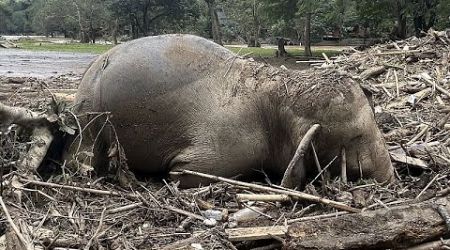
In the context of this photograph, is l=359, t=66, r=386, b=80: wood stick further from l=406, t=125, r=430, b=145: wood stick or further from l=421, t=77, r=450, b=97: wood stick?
l=406, t=125, r=430, b=145: wood stick

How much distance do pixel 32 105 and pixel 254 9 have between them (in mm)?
47091

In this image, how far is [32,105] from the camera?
280 inches

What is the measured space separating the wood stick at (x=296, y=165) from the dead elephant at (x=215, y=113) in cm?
2

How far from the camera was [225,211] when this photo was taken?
4555mm

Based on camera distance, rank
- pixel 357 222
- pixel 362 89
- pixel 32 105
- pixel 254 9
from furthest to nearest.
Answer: pixel 254 9 < pixel 32 105 < pixel 362 89 < pixel 357 222

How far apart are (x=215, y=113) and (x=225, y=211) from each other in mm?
1371

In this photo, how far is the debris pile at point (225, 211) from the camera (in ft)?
13.5

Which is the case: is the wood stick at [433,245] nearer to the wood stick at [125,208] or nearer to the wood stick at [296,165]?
the wood stick at [296,165]

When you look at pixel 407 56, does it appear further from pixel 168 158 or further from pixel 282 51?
pixel 282 51

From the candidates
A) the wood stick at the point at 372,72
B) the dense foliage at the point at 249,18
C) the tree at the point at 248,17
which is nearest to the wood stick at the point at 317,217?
the wood stick at the point at 372,72

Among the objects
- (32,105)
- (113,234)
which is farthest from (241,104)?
(32,105)

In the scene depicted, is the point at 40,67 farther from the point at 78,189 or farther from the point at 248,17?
the point at 248,17

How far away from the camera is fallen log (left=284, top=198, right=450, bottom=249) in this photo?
13.4ft

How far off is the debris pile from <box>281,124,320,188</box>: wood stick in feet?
0.54
